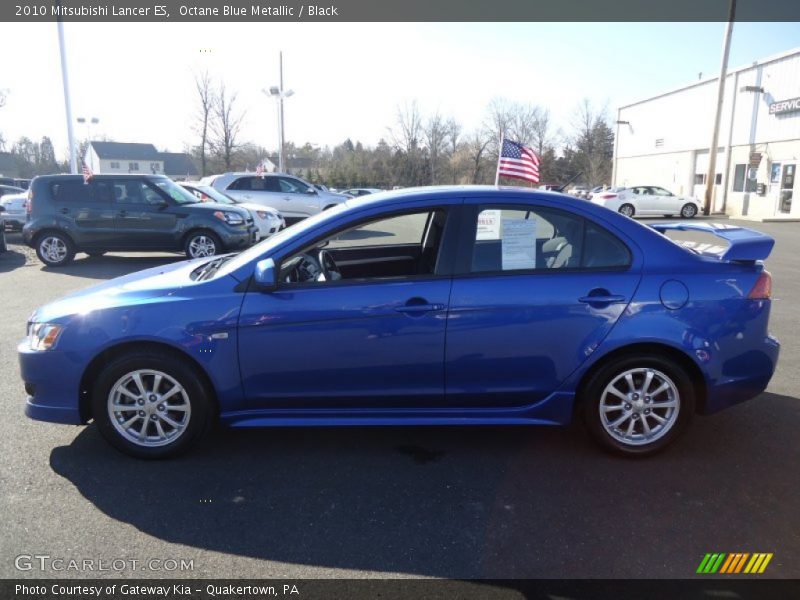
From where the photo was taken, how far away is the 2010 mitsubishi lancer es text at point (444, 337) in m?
3.51

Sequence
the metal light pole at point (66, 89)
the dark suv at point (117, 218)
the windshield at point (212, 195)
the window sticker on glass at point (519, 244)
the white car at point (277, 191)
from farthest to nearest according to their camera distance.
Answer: the metal light pole at point (66, 89) < the white car at point (277, 191) < the windshield at point (212, 195) < the dark suv at point (117, 218) < the window sticker on glass at point (519, 244)

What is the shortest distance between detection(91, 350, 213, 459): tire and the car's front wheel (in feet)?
27.1

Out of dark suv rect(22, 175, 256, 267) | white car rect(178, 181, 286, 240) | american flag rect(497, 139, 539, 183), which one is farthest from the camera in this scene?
white car rect(178, 181, 286, 240)

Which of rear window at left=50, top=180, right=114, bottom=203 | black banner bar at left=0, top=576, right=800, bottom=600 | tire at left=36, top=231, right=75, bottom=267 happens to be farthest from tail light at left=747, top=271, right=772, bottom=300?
tire at left=36, top=231, right=75, bottom=267

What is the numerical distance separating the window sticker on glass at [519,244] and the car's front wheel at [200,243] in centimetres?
891

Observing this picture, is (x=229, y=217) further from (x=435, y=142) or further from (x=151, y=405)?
(x=435, y=142)

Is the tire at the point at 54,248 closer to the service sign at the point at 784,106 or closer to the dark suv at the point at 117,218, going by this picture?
the dark suv at the point at 117,218

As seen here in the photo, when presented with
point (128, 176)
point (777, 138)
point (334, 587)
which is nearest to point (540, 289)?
point (334, 587)

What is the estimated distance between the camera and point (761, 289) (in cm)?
369

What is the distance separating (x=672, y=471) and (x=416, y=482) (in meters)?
1.56

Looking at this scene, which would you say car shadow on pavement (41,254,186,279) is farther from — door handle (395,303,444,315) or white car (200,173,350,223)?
door handle (395,303,444,315)

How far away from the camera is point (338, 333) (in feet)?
11.5

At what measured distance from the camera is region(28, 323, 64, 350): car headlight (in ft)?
11.7

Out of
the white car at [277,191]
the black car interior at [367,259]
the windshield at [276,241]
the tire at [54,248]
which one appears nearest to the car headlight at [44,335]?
the windshield at [276,241]
